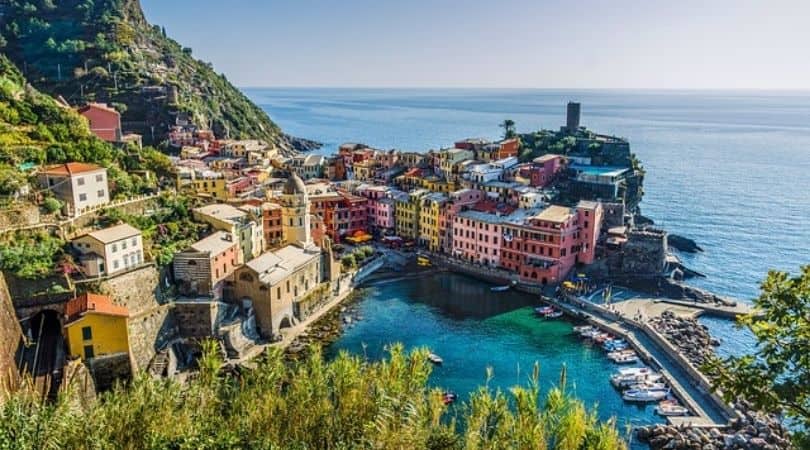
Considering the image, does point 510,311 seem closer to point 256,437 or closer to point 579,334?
point 579,334

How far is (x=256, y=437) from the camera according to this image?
16.6 meters

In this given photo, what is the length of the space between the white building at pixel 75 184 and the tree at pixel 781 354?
3607 centimetres

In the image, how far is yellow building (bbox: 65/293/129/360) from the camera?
87.0ft

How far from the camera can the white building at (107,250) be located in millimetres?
31250

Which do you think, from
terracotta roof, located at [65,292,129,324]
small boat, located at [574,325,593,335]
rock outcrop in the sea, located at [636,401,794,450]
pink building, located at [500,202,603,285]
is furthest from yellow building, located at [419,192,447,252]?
terracotta roof, located at [65,292,129,324]

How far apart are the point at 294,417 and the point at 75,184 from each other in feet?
81.6

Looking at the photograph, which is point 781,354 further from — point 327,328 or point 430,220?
point 430,220

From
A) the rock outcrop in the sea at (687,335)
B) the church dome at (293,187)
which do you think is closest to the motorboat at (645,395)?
the rock outcrop in the sea at (687,335)

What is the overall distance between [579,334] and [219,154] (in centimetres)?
5339

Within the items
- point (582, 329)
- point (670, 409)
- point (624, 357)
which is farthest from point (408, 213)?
point (670, 409)

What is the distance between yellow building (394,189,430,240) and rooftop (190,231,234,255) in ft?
68.7

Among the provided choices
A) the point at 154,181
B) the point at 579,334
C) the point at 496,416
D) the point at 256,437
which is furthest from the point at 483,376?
the point at 154,181

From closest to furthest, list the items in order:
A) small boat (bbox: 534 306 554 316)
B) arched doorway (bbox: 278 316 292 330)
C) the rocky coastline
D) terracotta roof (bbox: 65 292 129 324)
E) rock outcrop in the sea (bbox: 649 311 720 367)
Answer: terracotta roof (bbox: 65 292 129 324) < rock outcrop in the sea (bbox: 649 311 720 367) < the rocky coastline < arched doorway (bbox: 278 316 292 330) < small boat (bbox: 534 306 554 316)

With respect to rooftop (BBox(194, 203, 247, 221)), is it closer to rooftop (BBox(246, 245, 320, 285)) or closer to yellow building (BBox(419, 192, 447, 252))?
rooftop (BBox(246, 245, 320, 285))
